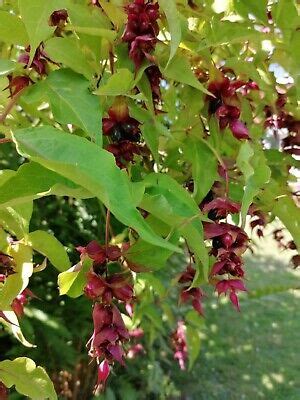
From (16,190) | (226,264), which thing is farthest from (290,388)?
(16,190)

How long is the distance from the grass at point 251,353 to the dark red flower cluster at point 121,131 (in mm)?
2004

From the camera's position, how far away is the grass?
316 centimetres

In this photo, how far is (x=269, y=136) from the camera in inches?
52.5

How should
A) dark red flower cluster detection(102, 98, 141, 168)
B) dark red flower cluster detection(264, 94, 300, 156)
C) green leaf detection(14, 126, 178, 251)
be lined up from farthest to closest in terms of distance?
dark red flower cluster detection(264, 94, 300, 156) → dark red flower cluster detection(102, 98, 141, 168) → green leaf detection(14, 126, 178, 251)

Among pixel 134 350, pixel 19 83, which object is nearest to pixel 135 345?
pixel 134 350

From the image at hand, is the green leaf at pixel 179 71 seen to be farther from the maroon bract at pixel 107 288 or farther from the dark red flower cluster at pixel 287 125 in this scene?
the dark red flower cluster at pixel 287 125

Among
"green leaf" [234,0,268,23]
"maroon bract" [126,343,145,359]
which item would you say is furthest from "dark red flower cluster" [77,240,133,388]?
"maroon bract" [126,343,145,359]

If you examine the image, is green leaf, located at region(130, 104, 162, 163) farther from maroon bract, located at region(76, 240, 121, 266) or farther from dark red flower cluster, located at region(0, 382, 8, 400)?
dark red flower cluster, located at region(0, 382, 8, 400)

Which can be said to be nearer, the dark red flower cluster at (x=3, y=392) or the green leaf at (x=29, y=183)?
the green leaf at (x=29, y=183)

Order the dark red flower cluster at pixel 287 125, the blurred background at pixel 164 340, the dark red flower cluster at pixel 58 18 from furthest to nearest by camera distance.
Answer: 1. the blurred background at pixel 164 340
2. the dark red flower cluster at pixel 287 125
3. the dark red flower cluster at pixel 58 18

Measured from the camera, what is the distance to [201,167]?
744 mm

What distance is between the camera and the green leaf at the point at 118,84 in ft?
2.01

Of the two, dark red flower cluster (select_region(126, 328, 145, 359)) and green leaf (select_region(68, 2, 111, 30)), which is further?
dark red flower cluster (select_region(126, 328, 145, 359))

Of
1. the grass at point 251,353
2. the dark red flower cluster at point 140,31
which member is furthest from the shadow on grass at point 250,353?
the dark red flower cluster at point 140,31
